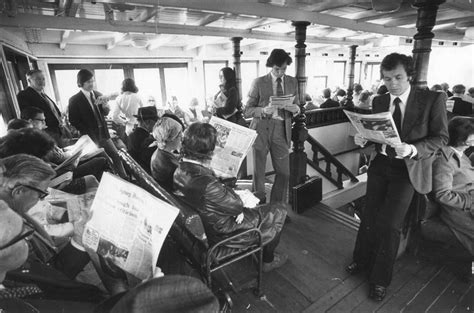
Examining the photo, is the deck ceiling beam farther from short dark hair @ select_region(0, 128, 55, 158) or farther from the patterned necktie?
short dark hair @ select_region(0, 128, 55, 158)

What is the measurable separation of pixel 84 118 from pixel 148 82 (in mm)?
5425

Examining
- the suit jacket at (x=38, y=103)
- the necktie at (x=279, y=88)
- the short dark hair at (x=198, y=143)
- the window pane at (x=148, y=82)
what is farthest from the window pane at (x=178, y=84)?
the short dark hair at (x=198, y=143)

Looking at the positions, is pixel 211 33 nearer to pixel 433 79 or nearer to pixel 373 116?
pixel 373 116

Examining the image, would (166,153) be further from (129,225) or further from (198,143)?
(129,225)

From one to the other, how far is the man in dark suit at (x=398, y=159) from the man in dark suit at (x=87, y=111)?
2.98 meters

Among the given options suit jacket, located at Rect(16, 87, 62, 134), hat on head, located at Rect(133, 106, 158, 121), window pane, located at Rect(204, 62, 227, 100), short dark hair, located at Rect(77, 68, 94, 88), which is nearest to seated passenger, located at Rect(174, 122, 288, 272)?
hat on head, located at Rect(133, 106, 158, 121)

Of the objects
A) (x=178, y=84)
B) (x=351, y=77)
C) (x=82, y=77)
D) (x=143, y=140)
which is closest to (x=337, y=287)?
(x=143, y=140)

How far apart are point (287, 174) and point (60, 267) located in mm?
1952

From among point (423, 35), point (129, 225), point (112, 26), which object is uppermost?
point (112, 26)

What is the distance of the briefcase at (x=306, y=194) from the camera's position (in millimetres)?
2873

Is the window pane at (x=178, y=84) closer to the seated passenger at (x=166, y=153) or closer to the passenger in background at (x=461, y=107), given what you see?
the seated passenger at (x=166, y=153)

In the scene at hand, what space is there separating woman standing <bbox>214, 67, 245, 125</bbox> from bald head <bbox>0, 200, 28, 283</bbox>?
268cm

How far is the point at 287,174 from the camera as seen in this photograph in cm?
259

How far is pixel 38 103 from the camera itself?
120 inches
